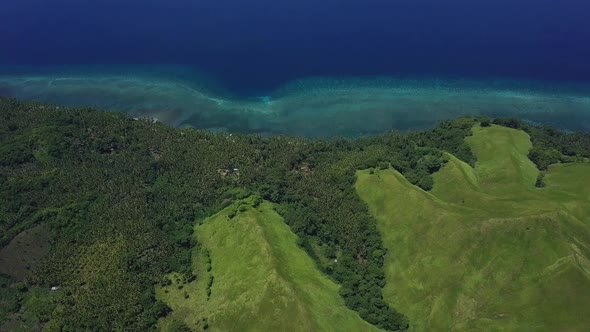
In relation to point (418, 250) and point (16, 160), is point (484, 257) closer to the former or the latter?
point (418, 250)

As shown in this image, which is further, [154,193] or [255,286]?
[154,193]

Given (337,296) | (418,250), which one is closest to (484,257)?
(418,250)

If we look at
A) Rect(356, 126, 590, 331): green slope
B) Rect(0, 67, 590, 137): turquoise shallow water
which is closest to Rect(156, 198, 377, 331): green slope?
Rect(356, 126, 590, 331): green slope

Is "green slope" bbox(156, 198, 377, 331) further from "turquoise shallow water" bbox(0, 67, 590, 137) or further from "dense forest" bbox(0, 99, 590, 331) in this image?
"turquoise shallow water" bbox(0, 67, 590, 137)

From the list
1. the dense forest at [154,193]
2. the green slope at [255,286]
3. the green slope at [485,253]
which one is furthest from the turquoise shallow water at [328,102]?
the green slope at [255,286]

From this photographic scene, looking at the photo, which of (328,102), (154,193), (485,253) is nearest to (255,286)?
(154,193)

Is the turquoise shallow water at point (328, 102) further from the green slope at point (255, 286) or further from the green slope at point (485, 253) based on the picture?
the green slope at point (255, 286)

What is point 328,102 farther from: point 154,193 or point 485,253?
point 485,253
